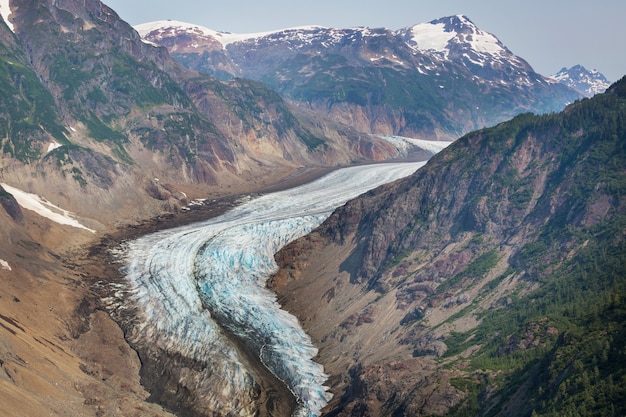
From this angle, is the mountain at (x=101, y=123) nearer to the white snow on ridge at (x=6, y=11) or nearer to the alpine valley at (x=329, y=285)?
→ the white snow on ridge at (x=6, y=11)

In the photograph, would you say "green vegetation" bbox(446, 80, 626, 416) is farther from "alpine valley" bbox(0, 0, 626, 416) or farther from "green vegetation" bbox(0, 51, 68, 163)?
"green vegetation" bbox(0, 51, 68, 163)

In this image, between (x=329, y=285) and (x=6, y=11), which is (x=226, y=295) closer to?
(x=329, y=285)

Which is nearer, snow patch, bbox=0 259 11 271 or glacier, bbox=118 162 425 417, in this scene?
glacier, bbox=118 162 425 417

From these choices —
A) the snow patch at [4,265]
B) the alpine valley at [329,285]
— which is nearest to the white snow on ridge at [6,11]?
the alpine valley at [329,285]

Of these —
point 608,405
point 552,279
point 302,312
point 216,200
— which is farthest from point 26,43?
point 608,405

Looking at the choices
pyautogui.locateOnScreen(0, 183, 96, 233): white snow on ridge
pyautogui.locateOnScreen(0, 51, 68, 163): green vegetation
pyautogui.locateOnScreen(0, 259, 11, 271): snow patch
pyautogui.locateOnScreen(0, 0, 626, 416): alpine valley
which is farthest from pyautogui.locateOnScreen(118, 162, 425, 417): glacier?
pyautogui.locateOnScreen(0, 51, 68, 163): green vegetation

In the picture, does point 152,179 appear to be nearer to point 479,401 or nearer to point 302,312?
point 302,312
